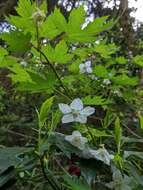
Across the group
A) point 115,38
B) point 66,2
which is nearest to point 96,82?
point 115,38

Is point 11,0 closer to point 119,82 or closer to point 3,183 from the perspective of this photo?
point 119,82

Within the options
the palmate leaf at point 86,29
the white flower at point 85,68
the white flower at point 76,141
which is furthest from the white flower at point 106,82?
the white flower at point 76,141

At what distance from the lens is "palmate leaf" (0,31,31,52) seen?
773 millimetres

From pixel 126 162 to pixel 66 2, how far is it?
5.06 m

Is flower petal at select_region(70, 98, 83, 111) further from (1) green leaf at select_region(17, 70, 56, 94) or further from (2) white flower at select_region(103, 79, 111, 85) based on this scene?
(2) white flower at select_region(103, 79, 111, 85)

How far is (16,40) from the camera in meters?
0.78

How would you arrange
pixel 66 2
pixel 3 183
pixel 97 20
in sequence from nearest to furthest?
pixel 3 183, pixel 97 20, pixel 66 2

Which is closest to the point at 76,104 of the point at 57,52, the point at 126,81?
the point at 57,52

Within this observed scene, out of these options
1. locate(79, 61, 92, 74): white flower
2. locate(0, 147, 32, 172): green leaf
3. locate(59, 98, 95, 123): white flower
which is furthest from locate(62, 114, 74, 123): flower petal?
locate(79, 61, 92, 74): white flower

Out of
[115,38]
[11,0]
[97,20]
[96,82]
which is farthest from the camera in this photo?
[11,0]

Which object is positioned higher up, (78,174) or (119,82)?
(119,82)

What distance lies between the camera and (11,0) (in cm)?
480

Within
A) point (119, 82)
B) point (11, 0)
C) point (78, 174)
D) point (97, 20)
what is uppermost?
point (11, 0)

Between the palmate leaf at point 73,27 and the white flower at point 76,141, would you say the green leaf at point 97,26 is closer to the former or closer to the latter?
the palmate leaf at point 73,27
